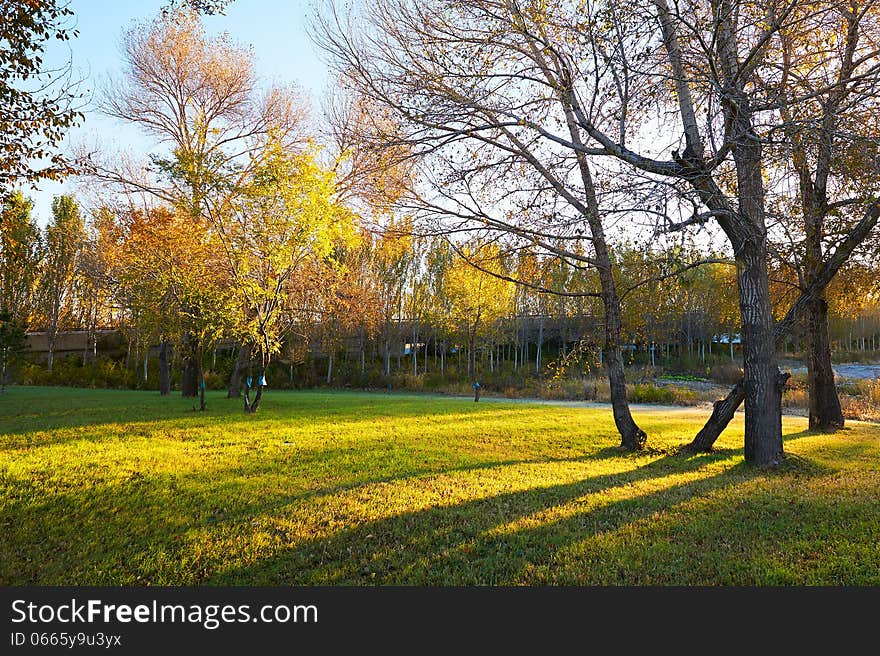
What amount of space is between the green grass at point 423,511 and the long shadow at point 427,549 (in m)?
0.02

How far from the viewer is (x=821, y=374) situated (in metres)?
12.4

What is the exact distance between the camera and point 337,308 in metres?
18.8

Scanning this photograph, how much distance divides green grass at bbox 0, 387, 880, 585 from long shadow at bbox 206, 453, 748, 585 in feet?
0.06

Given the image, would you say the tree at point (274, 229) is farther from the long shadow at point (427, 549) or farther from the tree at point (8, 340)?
the tree at point (8, 340)

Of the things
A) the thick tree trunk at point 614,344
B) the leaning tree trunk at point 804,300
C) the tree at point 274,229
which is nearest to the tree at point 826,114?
the leaning tree trunk at point 804,300

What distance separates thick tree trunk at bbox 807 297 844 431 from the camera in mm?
12273

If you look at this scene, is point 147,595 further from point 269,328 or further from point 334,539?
point 269,328

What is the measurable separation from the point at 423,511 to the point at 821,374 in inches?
445

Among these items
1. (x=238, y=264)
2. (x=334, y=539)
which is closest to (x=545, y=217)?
(x=334, y=539)

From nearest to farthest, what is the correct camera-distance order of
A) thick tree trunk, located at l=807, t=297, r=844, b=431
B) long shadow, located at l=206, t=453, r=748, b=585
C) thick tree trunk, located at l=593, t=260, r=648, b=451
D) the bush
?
long shadow, located at l=206, t=453, r=748, b=585 < thick tree trunk, located at l=593, t=260, r=648, b=451 < thick tree trunk, located at l=807, t=297, r=844, b=431 < the bush

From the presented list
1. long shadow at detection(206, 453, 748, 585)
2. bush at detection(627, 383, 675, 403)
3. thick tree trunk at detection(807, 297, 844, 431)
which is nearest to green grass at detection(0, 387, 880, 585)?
long shadow at detection(206, 453, 748, 585)

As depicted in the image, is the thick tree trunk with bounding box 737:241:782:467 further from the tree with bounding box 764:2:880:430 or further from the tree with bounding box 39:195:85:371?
the tree with bounding box 39:195:85:371

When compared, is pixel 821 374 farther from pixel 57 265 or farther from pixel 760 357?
pixel 57 265

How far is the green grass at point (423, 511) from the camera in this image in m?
4.12
